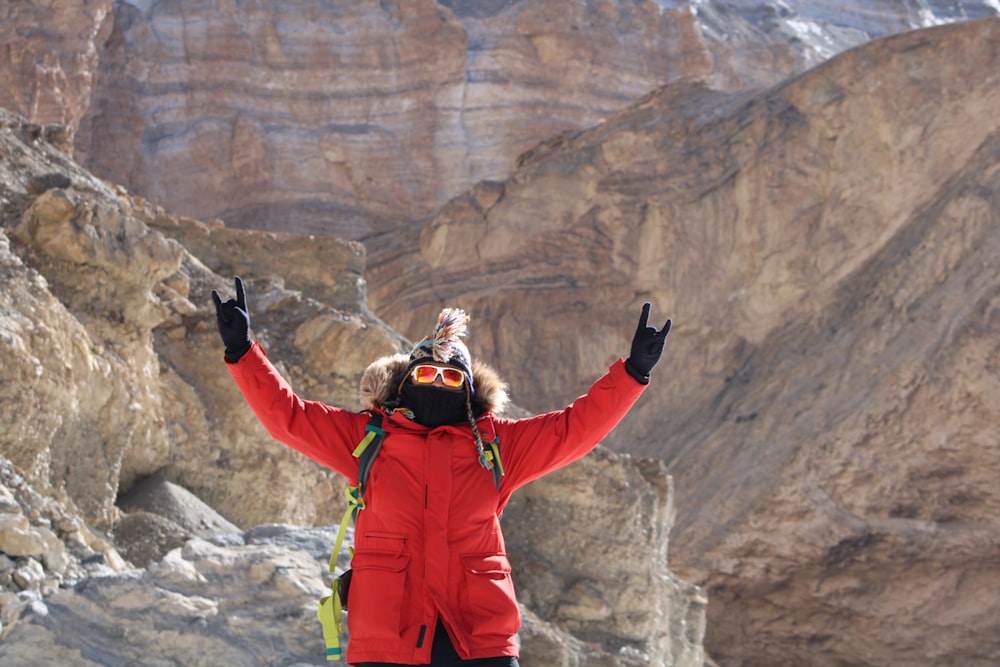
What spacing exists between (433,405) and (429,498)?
14.2 inches

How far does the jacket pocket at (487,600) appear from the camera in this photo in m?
3.90

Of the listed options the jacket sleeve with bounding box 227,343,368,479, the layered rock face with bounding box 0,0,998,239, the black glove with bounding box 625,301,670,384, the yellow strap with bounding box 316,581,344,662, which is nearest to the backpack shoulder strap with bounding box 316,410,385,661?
the yellow strap with bounding box 316,581,344,662

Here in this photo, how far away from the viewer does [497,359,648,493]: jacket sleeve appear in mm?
4215

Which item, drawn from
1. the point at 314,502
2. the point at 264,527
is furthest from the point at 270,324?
the point at 264,527

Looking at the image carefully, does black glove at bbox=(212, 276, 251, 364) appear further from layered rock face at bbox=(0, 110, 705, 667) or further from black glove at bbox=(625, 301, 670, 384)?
layered rock face at bbox=(0, 110, 705, 667)

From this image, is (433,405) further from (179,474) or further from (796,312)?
(796,312)

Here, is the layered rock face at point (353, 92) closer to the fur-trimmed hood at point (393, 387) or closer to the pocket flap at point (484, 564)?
the fur-trimmed hood at point (393, 387)

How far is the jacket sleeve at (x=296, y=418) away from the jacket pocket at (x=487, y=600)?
509mm

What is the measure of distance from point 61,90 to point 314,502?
51.4 feet

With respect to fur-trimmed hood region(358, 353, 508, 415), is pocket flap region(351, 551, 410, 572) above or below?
below

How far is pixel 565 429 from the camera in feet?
13.9

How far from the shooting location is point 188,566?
18.3ft

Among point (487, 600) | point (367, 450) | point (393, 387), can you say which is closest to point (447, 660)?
point (487, 600)

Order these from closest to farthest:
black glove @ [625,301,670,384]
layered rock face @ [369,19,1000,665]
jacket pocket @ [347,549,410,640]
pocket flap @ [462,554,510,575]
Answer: jacket pocket @ [347,549,410,640] < pocket flap @ [462,554,510,575] < black glove @ [625,301,670,384] < layered rock face @ [369,19,1000,665]
